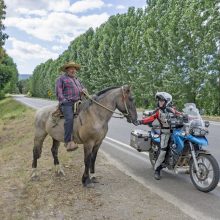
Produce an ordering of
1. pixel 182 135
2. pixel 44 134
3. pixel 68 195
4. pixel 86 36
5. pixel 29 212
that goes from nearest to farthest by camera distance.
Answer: pixel 29 212
pixel 68 195
pixel 182 135
pixel 44 134
pixel 86 36

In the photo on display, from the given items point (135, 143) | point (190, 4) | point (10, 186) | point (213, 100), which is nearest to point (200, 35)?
point (190, 4)

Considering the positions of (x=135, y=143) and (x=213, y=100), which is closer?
(x=135, y=143)

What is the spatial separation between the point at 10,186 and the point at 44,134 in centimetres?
130

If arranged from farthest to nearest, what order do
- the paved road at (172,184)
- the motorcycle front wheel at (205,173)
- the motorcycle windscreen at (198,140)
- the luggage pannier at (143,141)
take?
1. the luggage pannier at (143,141)
2. the motorcycle windscreen at (198,140)
3. the motorcycle front wheel at (205,173)
4. the paved road at (172,184)

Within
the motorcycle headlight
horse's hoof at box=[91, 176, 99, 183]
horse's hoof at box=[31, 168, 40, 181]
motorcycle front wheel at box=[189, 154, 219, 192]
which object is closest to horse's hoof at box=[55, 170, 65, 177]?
horse's hoof at box=[31, 168, 40, 181]

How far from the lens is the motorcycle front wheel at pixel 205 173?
6492mm

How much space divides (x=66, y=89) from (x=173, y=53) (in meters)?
25.5

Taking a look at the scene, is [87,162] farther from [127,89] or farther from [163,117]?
[163,117]

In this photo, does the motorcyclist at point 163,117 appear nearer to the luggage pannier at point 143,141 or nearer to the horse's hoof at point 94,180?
the luggage pannier at point 143,141

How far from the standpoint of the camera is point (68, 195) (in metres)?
6.64

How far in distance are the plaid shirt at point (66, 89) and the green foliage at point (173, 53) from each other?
72.1 feet

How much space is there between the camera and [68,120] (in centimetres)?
721

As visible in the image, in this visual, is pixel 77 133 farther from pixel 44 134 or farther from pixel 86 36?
pixel 86 36

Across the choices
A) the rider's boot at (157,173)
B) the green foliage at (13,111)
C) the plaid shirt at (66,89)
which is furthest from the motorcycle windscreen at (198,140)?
the green foliage at (13,111)
